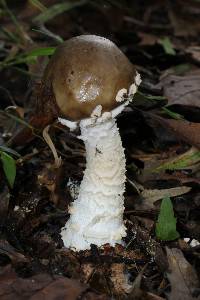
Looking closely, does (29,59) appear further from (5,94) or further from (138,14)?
(138,14)

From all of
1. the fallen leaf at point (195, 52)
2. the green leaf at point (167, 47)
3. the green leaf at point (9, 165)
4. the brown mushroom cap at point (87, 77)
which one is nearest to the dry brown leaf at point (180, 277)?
the brown mushroom cap at point (87, 77)

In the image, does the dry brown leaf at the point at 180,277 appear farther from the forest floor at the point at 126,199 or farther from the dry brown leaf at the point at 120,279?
the dry brown leaf at the point at 120,279

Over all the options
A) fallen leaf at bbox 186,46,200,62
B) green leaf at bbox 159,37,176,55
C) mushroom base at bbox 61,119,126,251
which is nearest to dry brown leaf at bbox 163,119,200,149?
mushroom base at bbox 61,119,126,251

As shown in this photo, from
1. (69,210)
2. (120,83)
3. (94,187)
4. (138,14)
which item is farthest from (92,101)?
(138,14)

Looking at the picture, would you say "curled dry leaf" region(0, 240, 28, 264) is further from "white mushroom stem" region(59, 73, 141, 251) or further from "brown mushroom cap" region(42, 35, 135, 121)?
"brown mushroom cap" region(42, 35, 135, 121)

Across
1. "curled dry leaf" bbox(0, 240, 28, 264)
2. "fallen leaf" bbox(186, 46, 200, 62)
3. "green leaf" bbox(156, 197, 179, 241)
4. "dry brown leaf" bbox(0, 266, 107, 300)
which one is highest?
"fallen leaf" bbox(186, 46, 200, 62)

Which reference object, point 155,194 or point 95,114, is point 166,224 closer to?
point 155,194

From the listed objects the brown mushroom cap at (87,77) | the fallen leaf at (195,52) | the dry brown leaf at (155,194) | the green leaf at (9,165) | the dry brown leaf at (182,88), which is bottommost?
the dry brown leaf at (155,194)
